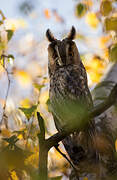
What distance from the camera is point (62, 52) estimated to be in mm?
2578

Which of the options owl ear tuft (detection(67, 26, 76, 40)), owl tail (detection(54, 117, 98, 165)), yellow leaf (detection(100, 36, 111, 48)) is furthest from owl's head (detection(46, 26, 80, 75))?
yellow leaf (detection(100, 36, 111, 48))

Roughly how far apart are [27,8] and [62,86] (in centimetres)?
69

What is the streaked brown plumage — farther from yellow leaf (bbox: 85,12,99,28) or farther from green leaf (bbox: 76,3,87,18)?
yellow leaf (bbox: 85,12,99,28)

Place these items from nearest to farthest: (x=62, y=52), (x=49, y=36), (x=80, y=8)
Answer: (x=62, y=52) → (x=49, y=36) → (x=80, y=8)

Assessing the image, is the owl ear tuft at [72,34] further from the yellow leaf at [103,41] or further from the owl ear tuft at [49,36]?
the yellow leaf at [103,41]

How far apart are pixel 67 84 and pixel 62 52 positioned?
1.04 ft

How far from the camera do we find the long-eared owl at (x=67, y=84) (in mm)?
2398

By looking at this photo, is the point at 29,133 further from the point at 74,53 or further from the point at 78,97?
the point at 74,53

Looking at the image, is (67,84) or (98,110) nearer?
(98,110)

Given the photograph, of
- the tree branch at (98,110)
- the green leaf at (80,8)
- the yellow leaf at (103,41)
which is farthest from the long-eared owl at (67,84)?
the yellow leaf at (103,41)

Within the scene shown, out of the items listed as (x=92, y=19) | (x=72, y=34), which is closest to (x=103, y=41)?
(x=92, y=19)

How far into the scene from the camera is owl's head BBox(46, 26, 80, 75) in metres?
2.58

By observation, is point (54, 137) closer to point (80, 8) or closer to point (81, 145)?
point (81, 145)

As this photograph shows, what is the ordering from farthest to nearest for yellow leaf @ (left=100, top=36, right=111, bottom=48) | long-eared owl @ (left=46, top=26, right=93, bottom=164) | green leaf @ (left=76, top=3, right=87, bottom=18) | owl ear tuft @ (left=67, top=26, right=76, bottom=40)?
yellow leaf @ (left=100, top=36, right=111, bottom=48), green leaf @ (left=76, top=3, right=87, bottom=18), owl ear tuft @ (left=67, top=26, right=76, bottom=40), long-eared owl @ (left=46, top=26, right=93, bottom=164)
